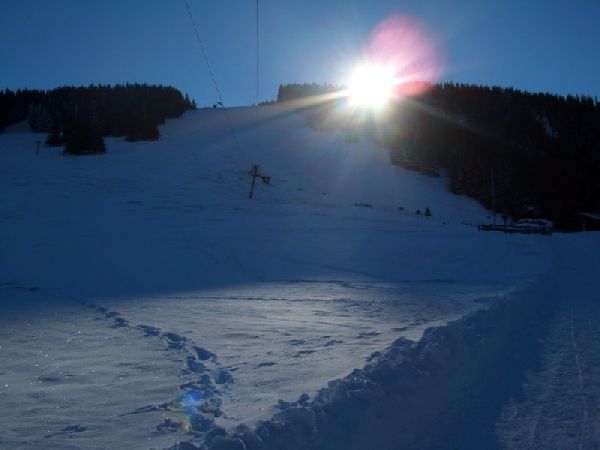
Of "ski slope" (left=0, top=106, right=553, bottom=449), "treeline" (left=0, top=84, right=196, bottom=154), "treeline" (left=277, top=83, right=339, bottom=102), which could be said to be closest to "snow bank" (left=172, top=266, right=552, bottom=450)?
"ski slope" (left=0, top=106, right=553, bottom=449)

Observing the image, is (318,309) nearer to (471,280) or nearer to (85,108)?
(471,280)

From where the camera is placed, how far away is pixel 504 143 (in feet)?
226

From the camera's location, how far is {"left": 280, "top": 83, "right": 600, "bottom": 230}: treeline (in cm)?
5962

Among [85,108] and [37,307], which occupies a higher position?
[85,108]

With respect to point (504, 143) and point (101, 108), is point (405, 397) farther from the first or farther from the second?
point (101, 108)

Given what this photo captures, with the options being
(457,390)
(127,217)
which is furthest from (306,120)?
(457,390)

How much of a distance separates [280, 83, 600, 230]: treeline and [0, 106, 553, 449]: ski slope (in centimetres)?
1605

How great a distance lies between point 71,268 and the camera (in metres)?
17.2

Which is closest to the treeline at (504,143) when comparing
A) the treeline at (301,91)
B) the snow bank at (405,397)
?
the treeline at (301,91)

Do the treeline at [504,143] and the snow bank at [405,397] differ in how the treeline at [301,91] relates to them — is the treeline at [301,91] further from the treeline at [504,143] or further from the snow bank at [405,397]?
the snow bank at [405,397]

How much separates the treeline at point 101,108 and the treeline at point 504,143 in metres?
23.9

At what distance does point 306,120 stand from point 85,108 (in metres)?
32.1

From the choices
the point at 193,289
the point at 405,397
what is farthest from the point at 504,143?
the point at 405,397

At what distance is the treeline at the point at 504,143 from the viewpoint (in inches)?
2347
